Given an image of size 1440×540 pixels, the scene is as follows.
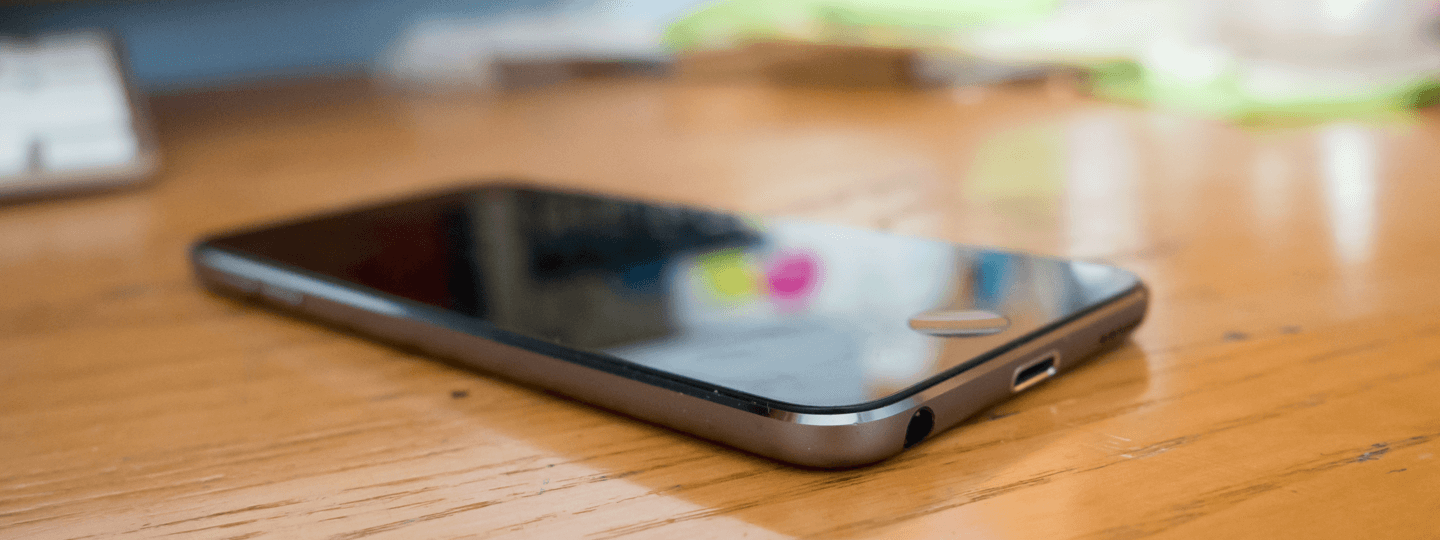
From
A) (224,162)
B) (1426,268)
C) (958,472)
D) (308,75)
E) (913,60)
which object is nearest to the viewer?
(958,472)

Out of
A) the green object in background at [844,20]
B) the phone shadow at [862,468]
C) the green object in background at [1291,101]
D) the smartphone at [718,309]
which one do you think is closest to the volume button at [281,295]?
the smartphone at [718,309]

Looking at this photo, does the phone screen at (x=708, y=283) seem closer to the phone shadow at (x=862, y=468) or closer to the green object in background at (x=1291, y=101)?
the phone shadow at (x=862, y=468)

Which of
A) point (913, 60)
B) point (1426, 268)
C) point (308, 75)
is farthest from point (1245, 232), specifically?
point (308, 75)

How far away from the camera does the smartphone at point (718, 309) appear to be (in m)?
0.23

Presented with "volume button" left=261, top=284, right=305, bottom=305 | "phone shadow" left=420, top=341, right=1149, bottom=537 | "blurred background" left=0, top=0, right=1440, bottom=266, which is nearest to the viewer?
"phone shadow" left=420, top=341, right=1149, bottom=537

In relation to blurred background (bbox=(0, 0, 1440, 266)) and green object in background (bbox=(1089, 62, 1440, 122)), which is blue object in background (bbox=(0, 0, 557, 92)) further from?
green object in background (bbox=(1089, 62, 1440, 122))

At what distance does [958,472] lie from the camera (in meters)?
0.22

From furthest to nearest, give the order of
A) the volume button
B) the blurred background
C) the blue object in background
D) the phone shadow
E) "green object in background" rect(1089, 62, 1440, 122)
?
the blue object in background, "green object in background" rect(1089, 62, 1440, 122), the blurred background, the volume button, the phone shadow

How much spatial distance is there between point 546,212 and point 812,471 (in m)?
0.25

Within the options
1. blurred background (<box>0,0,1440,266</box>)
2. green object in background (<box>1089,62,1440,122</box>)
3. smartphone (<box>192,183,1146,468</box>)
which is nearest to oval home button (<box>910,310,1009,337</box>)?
smartphone (<box>192,183,1146,468</box>)

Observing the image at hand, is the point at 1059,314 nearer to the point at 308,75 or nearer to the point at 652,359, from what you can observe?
the point at 652,359

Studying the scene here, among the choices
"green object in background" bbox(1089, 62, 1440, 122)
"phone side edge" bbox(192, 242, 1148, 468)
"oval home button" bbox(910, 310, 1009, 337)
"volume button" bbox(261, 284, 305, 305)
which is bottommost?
"volume button" bbox(261, 284, 305, 305)

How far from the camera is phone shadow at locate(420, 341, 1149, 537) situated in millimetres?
208

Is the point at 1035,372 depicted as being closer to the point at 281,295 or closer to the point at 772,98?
the point at 281,295
